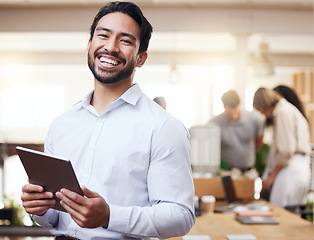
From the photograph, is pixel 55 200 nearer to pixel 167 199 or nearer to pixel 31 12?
pixel 167 199

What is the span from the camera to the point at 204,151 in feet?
11.4

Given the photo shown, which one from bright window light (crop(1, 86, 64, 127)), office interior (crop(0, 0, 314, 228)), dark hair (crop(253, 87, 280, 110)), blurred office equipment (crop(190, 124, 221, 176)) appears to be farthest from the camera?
bright window light (crop(1, 86, 64, 127))

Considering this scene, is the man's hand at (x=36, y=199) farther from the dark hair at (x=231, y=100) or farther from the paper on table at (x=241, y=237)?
the dark hair at (x=231, y=100)

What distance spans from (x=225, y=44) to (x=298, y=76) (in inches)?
120

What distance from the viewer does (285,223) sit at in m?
2.37

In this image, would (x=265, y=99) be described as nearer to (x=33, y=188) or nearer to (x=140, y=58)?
(x=140, y=58)

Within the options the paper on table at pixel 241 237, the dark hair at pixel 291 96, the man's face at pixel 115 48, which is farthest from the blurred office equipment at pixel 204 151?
the man's face at pixel 115 48

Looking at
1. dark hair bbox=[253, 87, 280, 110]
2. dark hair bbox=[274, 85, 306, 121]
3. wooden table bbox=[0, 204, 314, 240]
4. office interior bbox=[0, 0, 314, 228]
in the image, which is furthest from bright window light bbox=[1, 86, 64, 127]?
wooden table bbox=[0, 204, 314, 240]

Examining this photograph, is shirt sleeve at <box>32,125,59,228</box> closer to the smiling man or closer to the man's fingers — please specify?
the smiling man

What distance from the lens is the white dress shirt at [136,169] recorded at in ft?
3.82

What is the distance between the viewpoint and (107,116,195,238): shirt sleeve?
1.15 meters

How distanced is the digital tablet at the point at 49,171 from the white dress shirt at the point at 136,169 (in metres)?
0.12

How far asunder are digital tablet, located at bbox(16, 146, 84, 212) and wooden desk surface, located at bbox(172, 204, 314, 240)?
109 centimetres

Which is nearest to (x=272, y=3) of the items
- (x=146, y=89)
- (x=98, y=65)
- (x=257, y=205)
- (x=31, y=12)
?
(x=31, y=12)
